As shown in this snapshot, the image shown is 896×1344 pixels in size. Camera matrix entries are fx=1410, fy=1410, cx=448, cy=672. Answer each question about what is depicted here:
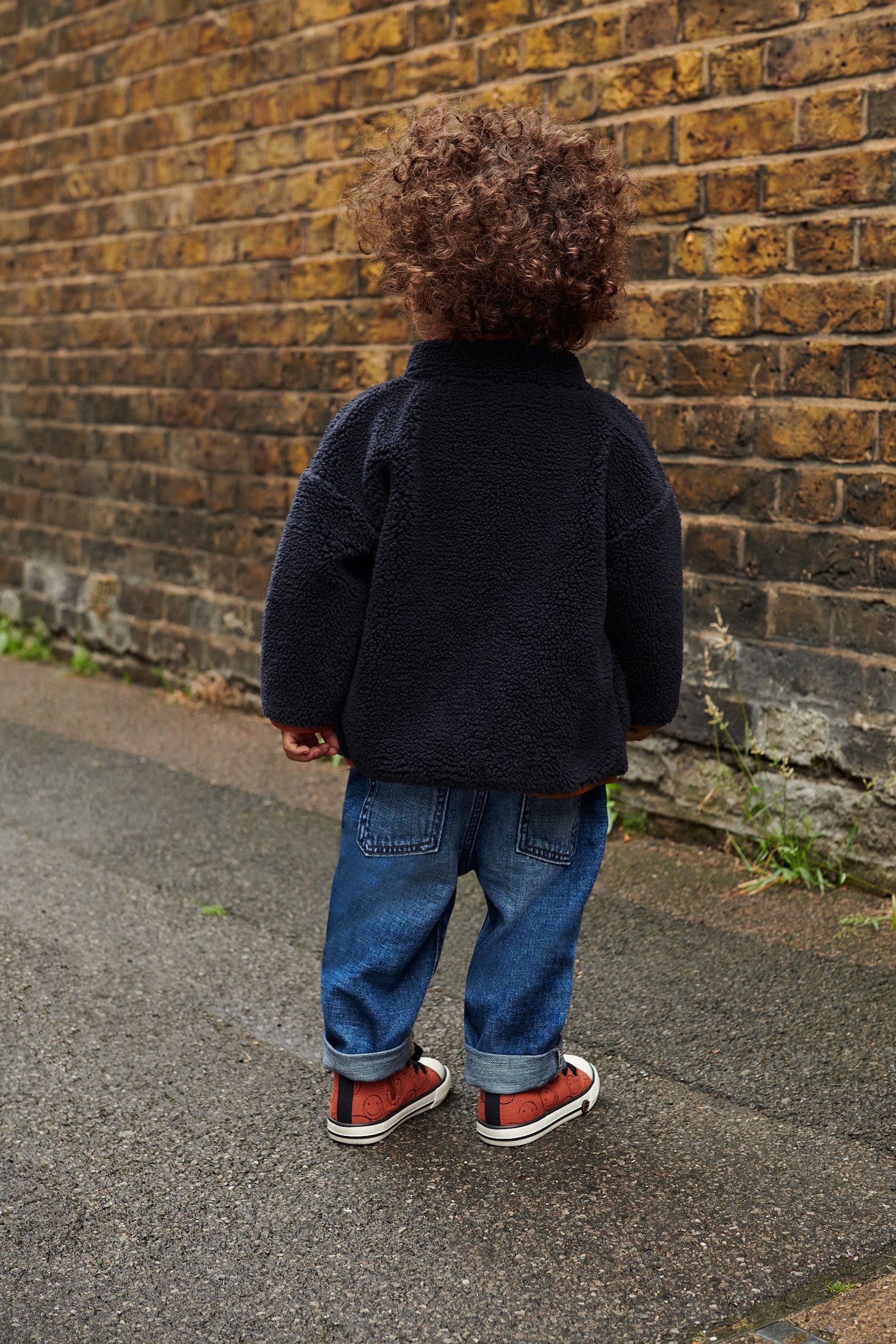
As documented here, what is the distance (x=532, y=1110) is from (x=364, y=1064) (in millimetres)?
309

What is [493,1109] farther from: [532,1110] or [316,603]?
[316,603]

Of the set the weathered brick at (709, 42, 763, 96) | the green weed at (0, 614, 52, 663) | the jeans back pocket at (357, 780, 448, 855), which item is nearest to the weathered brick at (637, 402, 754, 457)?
the weathered brick at (709, 42, 763, 96)

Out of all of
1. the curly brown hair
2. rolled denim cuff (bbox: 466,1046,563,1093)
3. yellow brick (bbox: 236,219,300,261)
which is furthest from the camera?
yellow brick (bbox: 236,219,300,261)

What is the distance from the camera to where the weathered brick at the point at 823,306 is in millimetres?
3459

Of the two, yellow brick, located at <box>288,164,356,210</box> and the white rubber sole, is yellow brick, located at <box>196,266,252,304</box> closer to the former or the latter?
yellow brick, located at <box>288,164,356,210</box>

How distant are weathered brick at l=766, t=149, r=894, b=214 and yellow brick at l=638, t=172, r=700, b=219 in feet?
0.78

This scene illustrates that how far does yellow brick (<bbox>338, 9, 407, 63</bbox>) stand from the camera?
4758 mm

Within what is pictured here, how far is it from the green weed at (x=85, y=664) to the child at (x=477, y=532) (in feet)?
14.7

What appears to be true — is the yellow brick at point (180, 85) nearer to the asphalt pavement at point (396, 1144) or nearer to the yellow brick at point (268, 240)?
the yellow brick at point (268, 240)

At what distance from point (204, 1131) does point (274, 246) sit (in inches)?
149

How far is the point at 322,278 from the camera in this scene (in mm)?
5160

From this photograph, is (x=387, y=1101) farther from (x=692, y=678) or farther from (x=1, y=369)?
(x=1, y=369)

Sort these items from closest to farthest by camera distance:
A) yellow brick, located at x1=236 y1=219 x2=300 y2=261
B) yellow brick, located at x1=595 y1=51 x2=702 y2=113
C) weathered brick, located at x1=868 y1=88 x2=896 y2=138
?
weathered brick, located at x1=868 y1=88 x2=896 y2=138 → yellow brick, located at x1=595 y1=51 x2=702 y2=113 → yellow brick, located at x1=236 y1=219 x2=300 y2=261

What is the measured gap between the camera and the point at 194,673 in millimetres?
5977
